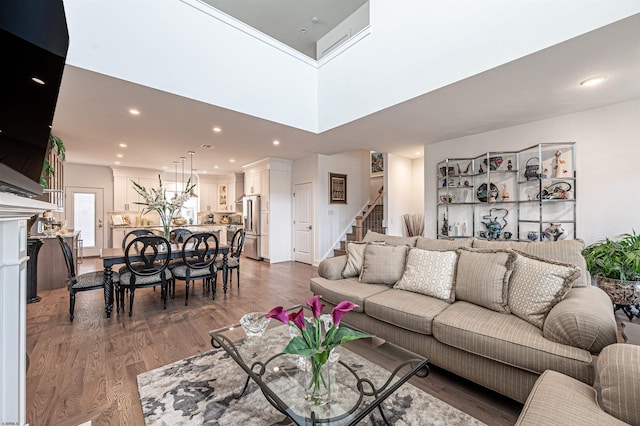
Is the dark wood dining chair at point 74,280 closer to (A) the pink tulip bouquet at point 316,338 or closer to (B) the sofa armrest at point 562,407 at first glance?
(A) the pink tulip bouquet at point 316,338

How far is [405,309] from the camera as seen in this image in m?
2.17

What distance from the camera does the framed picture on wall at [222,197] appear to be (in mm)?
9992

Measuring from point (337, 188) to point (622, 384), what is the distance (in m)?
6.06

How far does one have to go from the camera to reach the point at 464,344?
180 cm

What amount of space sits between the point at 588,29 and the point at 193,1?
156 inches

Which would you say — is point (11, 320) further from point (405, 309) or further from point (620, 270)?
point (620, 270)

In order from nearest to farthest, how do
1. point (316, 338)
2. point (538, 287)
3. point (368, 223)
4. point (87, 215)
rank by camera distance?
point (316, 338), point (538, 287), point (368, 223), point (87, 215)

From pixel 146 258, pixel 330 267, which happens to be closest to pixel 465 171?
pixel 330 267

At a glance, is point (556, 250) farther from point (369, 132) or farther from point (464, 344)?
point (369, 132)

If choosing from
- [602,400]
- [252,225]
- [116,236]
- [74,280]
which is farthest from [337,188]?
[116,236]

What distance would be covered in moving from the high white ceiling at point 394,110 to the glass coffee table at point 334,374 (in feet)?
9.25

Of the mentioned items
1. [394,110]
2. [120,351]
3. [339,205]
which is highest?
[394,110]

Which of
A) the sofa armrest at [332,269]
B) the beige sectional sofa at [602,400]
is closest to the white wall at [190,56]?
the sofa armrest at [332,269]

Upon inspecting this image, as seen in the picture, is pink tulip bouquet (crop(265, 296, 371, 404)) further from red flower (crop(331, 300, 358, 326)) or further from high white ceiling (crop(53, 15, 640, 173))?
high white ceiling (crop(53, 15, 640, 173))
